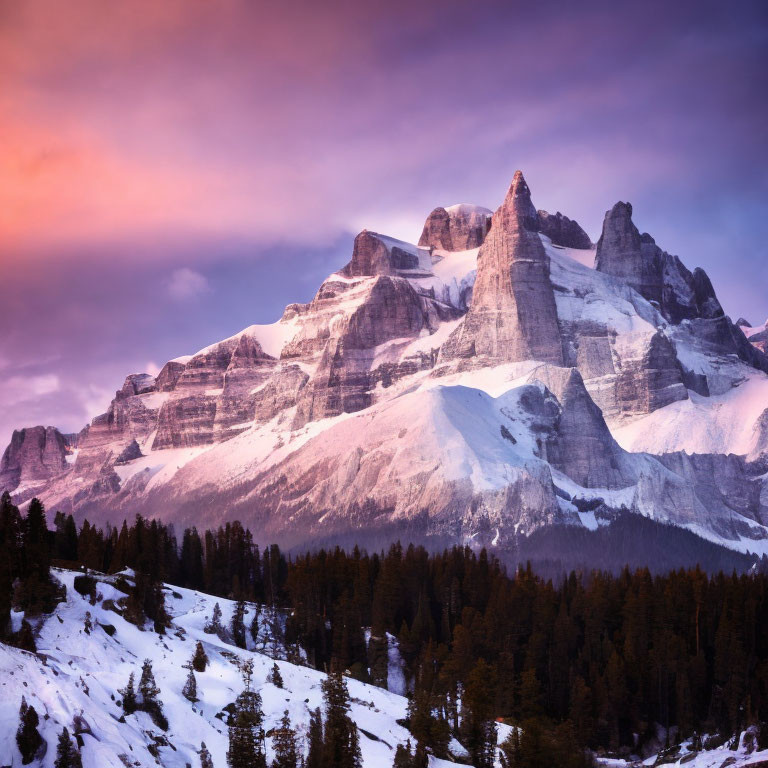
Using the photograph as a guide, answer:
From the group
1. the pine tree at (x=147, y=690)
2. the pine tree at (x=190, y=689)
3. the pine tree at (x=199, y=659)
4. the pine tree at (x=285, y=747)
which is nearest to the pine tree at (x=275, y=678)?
the pine tree at (x=199, y=659)

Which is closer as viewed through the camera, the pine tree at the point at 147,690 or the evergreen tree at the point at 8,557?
the pine tree at the point at 147,690

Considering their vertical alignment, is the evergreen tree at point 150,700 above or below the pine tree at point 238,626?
below

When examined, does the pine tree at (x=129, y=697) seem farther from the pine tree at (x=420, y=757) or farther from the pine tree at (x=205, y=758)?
the pine tree at (x=420, y=757)

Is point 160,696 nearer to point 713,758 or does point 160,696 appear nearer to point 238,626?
point 238,626

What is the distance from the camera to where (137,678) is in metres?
87.4

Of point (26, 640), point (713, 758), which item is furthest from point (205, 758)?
point (713, 758)

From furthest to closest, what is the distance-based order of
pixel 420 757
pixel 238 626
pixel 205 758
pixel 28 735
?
pixel 238 626 → pixel 420 757 → pixel 205 758 → pixel 28 735

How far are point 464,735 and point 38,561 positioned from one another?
40.2 metres

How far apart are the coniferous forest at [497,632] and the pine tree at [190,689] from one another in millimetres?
14291

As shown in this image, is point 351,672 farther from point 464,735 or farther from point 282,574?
point 282,574

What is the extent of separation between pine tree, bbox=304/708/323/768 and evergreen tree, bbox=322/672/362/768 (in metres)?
0.44

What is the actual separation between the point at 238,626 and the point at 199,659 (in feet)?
88.3

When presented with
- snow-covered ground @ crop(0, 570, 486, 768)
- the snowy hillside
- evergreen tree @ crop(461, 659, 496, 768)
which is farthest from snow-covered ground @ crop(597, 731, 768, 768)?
snow-covered ground @ crop(0, 570, 486, 768)

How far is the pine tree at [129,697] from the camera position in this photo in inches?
3162
